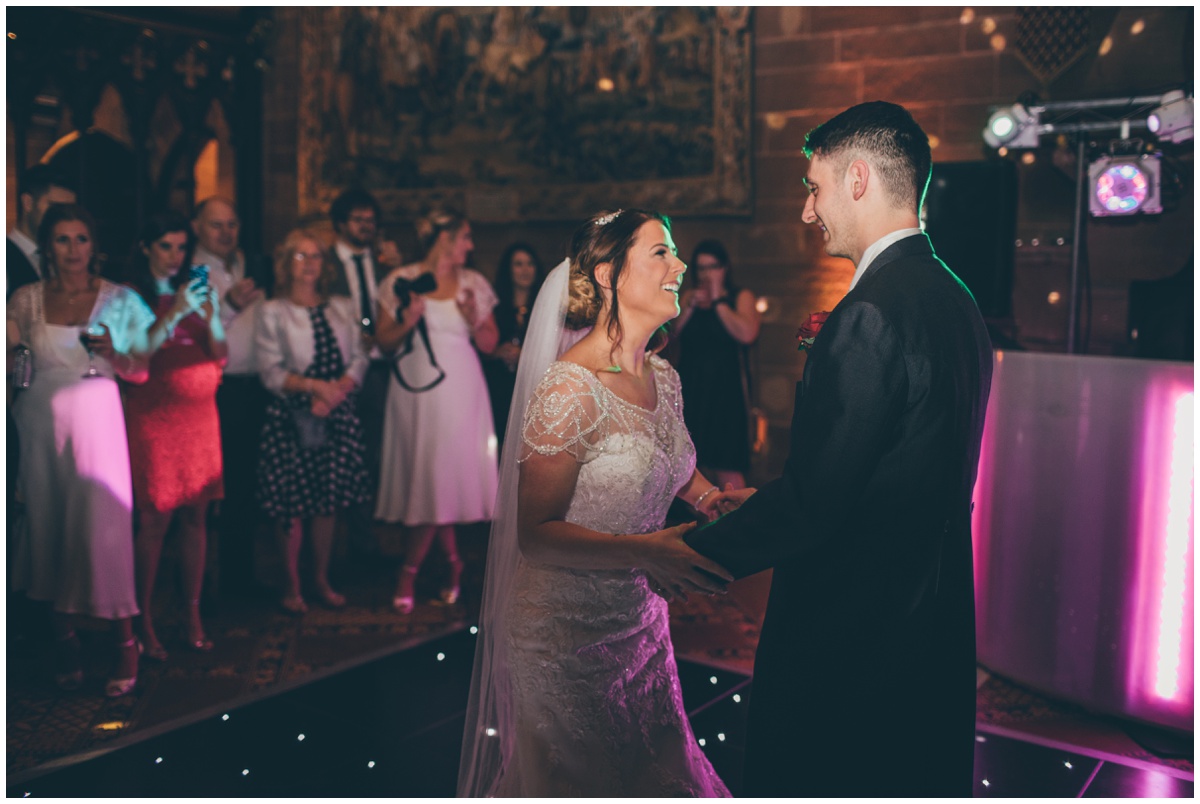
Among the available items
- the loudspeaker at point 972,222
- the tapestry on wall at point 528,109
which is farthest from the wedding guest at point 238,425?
the loudspeaker at point 972,222

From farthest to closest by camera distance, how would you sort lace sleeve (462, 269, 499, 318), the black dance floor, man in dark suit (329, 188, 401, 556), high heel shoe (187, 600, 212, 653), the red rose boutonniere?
man in dark suit (329, 188, 401, 556) < lace sleeve (462, 269, 499, 318) < high heel shoe (187, 600, 212, 653) < the black dance floor < the red rose boutonniere

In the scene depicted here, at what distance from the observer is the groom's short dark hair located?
1640 mm

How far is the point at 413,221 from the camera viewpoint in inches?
268

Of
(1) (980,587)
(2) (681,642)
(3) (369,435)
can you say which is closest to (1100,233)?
(1) (980,587)

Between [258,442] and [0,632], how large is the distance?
2215mm

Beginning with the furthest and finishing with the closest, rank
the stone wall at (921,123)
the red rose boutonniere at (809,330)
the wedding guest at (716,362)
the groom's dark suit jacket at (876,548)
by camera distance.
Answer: the wedding guest at (716,362)
the stone wall at (921,123)
the red rose boutonniere at (809,330)
the groom's dark suit jacket at (876,548)

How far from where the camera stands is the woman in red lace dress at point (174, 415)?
3734 millimetres

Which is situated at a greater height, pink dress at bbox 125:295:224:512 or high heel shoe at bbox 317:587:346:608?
pink dress at bbox 125:295:224:512

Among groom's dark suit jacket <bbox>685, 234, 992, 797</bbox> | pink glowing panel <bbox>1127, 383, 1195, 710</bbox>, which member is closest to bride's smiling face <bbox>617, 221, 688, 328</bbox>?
groom's dark suit jacket <bbox>685, 234, 992, 797</bbox>

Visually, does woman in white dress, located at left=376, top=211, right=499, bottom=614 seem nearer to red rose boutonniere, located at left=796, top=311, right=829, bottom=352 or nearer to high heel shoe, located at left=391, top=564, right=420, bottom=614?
high heel shoe, located at left=391, top=564, right=420, bottom=614

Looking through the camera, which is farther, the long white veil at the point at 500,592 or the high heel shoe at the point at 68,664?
the high heel shoe at the point at 68,664

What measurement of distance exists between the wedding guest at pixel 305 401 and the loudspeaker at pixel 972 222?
272 cm

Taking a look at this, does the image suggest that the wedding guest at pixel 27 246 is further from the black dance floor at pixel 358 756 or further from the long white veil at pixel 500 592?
the long white veil at pixel 500 592

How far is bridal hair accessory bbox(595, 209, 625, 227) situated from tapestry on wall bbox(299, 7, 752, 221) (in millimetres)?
3742
